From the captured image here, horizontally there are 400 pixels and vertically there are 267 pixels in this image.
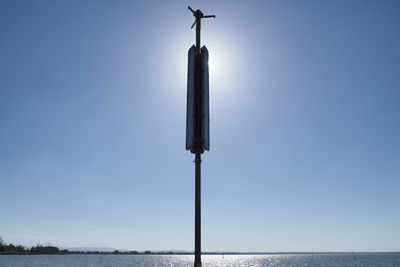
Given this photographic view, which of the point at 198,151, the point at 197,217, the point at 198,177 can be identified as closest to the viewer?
the point at 197,217

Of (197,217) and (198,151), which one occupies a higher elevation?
(198,151)

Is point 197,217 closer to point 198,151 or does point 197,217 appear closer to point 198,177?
point 198,177

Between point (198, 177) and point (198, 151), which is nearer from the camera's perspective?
point (198, 177)

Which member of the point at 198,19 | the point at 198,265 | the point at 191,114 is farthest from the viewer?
the point at 198,19

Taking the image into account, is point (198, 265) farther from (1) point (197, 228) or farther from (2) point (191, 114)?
(2) point (191, 114)

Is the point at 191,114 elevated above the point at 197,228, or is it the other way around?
the point at 191,114

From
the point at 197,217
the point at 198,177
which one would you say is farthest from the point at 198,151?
the point at 197,217

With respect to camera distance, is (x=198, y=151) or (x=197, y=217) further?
(x=198, y=151)

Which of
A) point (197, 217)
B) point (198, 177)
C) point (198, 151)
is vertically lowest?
point (197, 217)

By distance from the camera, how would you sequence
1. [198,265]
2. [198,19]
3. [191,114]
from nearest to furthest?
1. [198,265]
2. [191,114]
3. [198,19]

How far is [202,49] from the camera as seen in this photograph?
727 cm

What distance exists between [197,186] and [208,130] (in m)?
0.88

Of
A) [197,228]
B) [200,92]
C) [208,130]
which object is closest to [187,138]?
[208,130]

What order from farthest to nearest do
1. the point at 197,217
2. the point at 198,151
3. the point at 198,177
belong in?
the point at 198,151 < the point at 198,177 < the point at 197,217
